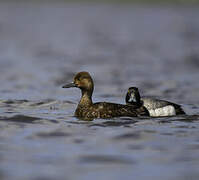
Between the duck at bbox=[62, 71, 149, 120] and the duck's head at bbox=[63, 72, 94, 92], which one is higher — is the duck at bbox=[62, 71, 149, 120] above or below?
below

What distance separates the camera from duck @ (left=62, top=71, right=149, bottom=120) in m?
12.6

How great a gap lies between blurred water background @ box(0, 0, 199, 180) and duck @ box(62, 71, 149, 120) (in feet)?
0.82

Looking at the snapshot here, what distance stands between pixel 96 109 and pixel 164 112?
135 centimetres

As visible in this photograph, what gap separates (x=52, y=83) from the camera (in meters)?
19.2

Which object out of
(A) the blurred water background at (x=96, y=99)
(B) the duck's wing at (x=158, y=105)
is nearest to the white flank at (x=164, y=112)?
(B) the duck's wing at (x=158, y=105)

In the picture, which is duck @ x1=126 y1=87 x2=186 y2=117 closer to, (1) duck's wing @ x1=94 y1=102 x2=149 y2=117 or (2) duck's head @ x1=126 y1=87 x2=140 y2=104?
(2) duck's head @ x1=126 y1=87 x2=140 y2=104

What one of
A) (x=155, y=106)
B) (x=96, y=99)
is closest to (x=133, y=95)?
(x=155, y=106)

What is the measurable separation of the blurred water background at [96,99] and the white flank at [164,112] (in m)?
0.31

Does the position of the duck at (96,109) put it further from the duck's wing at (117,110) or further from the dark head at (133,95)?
the dark head at (133,95)

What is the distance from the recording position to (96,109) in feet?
41.7

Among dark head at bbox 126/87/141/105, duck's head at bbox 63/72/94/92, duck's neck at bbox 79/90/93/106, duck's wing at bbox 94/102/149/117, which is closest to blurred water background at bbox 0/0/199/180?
duck's wing at bbox 94/102/149/117

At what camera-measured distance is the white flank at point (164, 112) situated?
13.1 metres

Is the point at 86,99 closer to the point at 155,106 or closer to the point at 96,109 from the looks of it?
the point at 96,109

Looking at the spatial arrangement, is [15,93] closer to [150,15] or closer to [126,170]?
[126,170]
